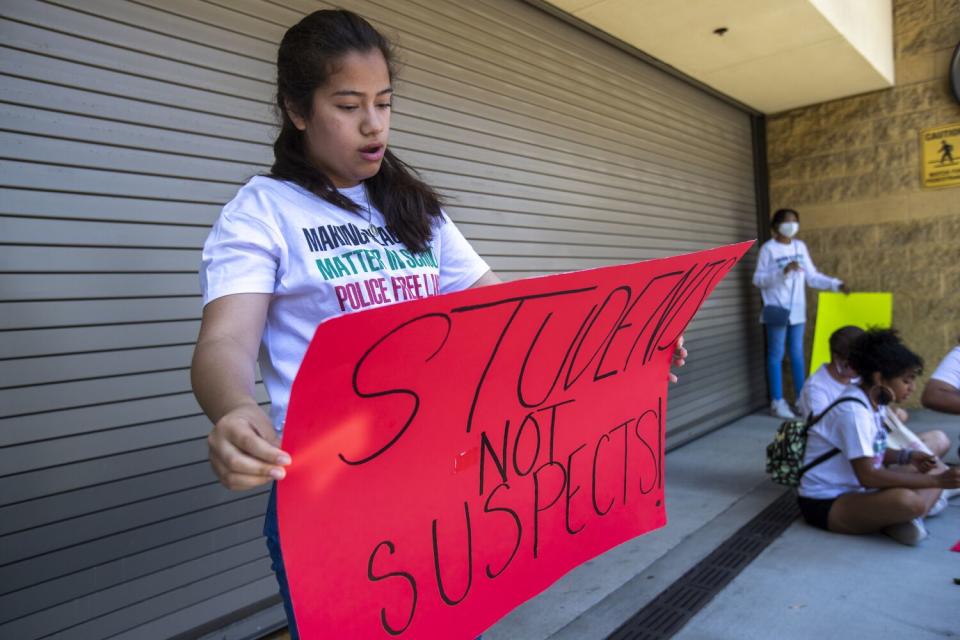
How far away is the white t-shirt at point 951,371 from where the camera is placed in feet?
11.7

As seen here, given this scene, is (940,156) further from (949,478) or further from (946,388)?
(949,478)

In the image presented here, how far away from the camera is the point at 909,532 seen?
11.1ft

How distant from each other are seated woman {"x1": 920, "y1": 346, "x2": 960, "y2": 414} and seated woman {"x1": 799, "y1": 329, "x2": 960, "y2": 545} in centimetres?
25

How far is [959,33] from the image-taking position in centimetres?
632

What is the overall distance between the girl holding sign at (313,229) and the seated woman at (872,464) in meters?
2.83

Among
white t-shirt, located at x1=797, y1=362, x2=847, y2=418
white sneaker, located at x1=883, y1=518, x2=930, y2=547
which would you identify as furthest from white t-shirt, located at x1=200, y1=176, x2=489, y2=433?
white sneaker, located at x1=883, y1=518, x2=930, y2=547

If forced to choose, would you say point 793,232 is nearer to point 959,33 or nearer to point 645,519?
point 959,33

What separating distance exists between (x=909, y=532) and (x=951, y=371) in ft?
A: 2.90

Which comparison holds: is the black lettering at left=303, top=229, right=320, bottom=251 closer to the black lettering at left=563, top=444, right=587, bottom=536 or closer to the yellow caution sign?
the black lettering at left=563, top=444, right=587, bottom=536

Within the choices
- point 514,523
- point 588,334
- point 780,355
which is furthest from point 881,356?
point 780,355

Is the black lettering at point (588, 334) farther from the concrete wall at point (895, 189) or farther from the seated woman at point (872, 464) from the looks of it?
the concrete wall at point (895, 189)

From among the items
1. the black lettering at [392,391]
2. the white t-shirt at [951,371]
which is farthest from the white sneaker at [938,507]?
the black lettering at [392,391]

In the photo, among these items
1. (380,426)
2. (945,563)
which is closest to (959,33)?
(945,563)

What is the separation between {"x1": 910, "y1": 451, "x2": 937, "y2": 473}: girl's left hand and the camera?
10.9 feet
